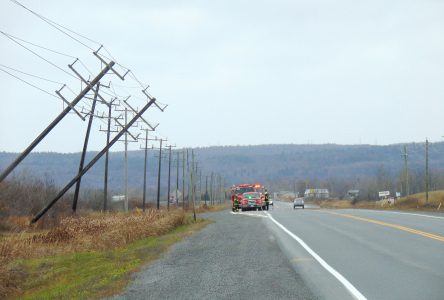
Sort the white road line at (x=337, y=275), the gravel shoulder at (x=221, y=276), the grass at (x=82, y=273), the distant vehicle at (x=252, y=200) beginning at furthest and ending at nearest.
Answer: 1. the distant vehicle at (x=252, y=200)
2. the grass at (x=82, y=273)
3. the gravel shoulder at (x=221, y=276)
4. the white road line at (x=337, y=275)

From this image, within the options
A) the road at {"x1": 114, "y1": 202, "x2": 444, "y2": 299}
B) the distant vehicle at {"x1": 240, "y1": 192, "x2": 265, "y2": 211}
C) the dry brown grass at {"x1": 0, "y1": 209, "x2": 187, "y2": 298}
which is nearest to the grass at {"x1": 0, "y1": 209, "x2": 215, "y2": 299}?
the dry brown grass at {"x1": 0, "y1": 209, "x2": 187, "y2": 298}

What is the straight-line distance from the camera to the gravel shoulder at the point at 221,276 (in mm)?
11133

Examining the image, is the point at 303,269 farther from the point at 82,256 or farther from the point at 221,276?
the point at 82,256

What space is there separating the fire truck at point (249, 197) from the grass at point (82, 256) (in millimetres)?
28258

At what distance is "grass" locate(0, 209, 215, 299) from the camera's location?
49.4ft

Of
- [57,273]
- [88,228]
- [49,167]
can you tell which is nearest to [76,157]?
[49,167]

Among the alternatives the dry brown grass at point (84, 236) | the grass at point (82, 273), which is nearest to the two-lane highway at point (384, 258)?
the grass at point (82, 273)

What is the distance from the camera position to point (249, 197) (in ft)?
218

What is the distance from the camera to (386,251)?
58.5 feet

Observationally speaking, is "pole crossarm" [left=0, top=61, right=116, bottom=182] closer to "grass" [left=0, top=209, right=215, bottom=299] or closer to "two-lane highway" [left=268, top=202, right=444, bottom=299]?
"grass" [left=0, top=209, right=215, bottom=299]

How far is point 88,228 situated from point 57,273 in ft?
42.4

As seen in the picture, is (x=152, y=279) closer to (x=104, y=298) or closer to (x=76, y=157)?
(x=104, y=298)

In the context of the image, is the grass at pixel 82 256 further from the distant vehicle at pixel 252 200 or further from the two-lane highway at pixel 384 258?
the distant vehicle at pixel 252 200

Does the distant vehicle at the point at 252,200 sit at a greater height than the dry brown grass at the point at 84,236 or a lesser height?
greater
